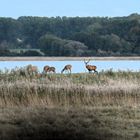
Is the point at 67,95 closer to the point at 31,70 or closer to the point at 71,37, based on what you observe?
the point at 31,70

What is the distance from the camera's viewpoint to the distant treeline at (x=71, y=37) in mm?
36875

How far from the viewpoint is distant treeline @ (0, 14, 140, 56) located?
36.9 m

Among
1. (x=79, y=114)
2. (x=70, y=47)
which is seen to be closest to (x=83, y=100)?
(x=79, y=114)

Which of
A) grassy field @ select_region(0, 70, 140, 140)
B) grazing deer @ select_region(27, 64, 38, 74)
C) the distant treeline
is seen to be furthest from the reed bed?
the distant treeline

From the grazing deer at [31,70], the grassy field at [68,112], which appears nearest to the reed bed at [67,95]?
the grassy field at [68,112]

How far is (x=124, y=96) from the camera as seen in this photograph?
14367 millimetres

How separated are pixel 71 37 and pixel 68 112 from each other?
2867 cm

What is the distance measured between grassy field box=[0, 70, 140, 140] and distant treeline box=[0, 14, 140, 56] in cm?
2091

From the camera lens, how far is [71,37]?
39.1m

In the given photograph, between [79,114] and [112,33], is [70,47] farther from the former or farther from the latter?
[79,114]

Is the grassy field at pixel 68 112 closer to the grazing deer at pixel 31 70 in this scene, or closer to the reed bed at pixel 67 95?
the reed bed at pixel 67 95

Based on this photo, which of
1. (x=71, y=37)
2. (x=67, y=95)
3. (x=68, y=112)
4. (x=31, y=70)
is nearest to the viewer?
(x=68, y=112)

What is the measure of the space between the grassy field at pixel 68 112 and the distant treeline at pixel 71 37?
20.9m

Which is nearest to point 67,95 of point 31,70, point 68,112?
point 68,112
